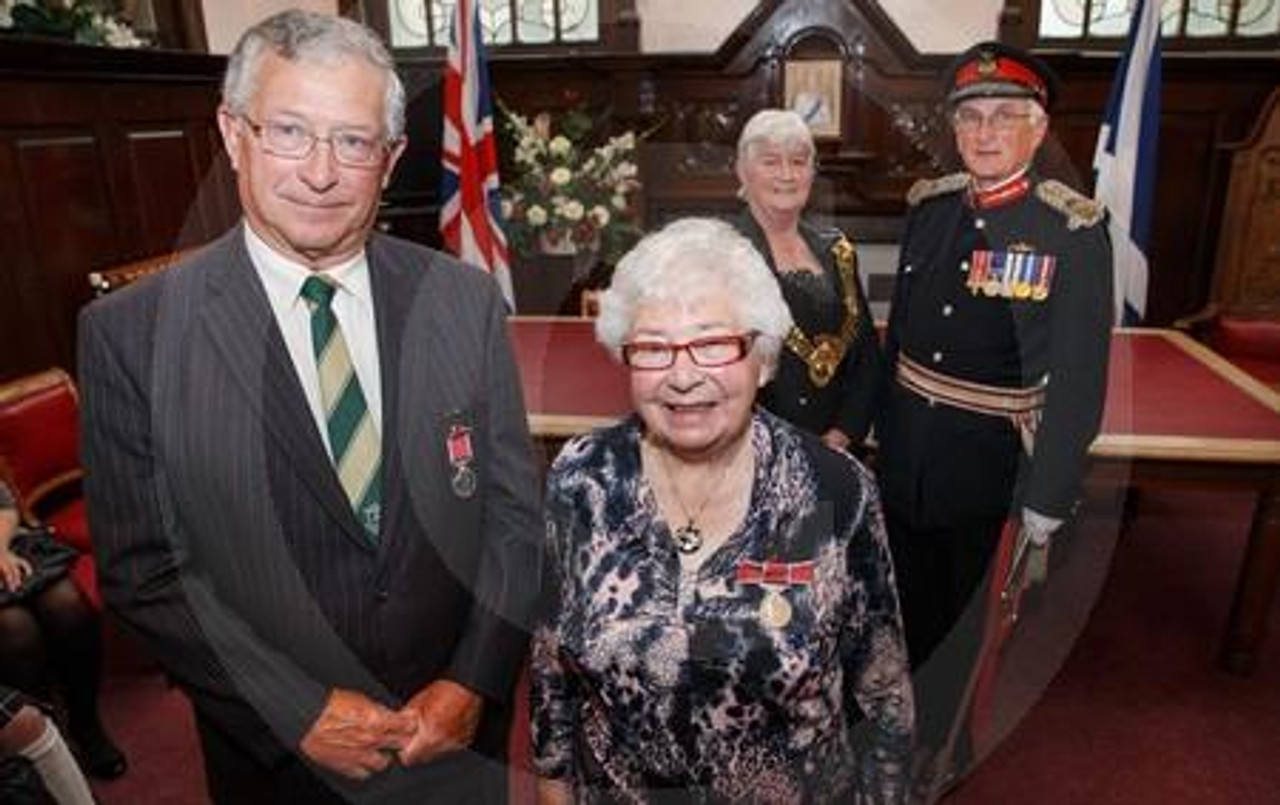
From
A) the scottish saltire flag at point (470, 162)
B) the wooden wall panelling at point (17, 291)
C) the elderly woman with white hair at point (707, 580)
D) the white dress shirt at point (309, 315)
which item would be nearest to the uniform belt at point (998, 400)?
the elderly woman with white hair at point (707, 580)

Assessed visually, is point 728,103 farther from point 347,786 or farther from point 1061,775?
point 347,786

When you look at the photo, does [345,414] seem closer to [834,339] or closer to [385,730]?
[385,730]

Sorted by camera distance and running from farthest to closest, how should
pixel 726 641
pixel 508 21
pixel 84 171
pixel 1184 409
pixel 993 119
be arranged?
pixel 508 21, pixel 84 171, pixel 1184 409, pixel 993 119, pixel 726 641

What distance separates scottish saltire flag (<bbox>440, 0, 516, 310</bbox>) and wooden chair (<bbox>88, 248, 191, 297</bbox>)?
1.26 meters

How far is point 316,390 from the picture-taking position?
1.33 metres

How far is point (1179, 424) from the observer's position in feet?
8.78

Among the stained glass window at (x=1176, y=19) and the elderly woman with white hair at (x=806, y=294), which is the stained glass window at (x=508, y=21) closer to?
the stained glass window at (x=1176, y=19)

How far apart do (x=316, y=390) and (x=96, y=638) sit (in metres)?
1.67

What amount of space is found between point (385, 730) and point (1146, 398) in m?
2.57

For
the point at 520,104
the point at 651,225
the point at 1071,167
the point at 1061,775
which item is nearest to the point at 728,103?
the point at 651,225

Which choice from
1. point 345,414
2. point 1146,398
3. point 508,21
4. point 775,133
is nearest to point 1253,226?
point 1146,398

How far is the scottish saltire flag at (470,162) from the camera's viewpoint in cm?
440

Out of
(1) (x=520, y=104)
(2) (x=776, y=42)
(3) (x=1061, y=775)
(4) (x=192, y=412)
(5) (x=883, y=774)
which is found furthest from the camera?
(1) (x=520, y=104)

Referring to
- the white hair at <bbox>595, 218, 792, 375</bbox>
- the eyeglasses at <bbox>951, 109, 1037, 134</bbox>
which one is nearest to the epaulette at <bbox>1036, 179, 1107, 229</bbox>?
the eyeglasses at <bbox>951, 109, 1037, 134</bbox>
